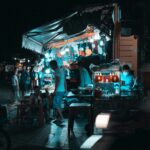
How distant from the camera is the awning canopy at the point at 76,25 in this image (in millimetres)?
14203

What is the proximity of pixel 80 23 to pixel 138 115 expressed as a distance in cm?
1046

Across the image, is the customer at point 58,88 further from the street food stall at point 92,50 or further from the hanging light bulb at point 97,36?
the hanging light bulb at point 97,36

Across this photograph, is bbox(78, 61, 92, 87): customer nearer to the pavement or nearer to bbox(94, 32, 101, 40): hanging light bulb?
bbox(94, 32, 101, 40): hanging light bulb

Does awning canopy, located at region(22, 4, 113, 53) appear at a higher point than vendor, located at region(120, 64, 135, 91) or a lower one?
higher

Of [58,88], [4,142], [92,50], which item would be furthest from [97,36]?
[4,142]

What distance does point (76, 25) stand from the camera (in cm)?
1479

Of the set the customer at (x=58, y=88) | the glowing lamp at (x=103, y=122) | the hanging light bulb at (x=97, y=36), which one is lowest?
the glowing lamp at (x=103, y=122)

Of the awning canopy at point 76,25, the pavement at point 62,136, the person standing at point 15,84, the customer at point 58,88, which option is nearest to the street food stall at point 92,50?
the awning canopy at point 76,25

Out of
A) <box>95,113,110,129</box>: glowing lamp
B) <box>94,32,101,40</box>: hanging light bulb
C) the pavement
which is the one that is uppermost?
<box>94,32,101,40</box>: hanging light bulb

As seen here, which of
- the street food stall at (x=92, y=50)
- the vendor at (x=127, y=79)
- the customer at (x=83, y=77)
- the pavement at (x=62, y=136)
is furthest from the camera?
the customer at (x=83, y=77)

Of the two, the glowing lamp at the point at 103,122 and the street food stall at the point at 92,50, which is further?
the street food stall at the point at 92,50

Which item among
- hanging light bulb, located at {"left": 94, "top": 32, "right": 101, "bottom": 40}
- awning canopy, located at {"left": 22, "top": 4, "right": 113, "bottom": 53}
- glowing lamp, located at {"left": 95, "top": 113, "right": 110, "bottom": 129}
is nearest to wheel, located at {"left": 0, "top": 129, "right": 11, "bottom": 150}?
glowing lamp, located at {"left": 95, "top": 113, "right": 110, "bottom": 129}

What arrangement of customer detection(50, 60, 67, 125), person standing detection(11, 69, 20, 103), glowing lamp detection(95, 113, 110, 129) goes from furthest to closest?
1. person standing detection(11, 69, 20, 103)
2. customer detection(50, 60, 67, 125)
3. glowing lamp detection(95, 113, 110, 129)

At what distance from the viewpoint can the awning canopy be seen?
14.2 m
